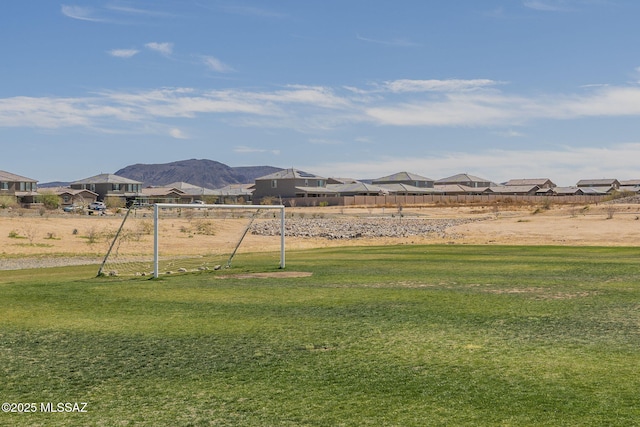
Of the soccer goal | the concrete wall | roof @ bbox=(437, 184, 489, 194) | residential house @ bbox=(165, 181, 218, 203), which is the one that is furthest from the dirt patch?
roof @ bbox=(437, 184, 489, 194)

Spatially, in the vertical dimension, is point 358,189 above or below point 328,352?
above

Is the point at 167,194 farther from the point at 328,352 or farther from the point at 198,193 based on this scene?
the point at 328,352

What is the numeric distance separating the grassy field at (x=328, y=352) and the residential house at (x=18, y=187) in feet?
356

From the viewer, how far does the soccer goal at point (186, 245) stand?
2605 cm

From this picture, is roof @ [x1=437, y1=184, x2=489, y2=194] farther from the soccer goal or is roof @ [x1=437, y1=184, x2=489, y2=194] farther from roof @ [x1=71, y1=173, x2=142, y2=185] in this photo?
the soccer goal

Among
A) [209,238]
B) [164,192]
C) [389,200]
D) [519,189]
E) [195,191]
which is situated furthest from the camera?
[519,189]

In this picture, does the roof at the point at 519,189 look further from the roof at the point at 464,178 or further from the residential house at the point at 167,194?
the residential house at the point at 167,194

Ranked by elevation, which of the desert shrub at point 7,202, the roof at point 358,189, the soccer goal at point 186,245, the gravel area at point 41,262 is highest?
the roof at point 358,189

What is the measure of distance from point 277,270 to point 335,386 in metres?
15.8

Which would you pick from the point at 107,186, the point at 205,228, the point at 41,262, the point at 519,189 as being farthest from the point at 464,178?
the point at 41,262

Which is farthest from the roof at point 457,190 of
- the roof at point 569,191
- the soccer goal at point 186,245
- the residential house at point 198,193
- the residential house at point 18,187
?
the soccer goal at point 186,245

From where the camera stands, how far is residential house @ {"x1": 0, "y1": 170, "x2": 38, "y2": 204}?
12107 cm

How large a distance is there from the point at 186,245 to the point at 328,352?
1372 inches

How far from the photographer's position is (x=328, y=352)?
431 inches
